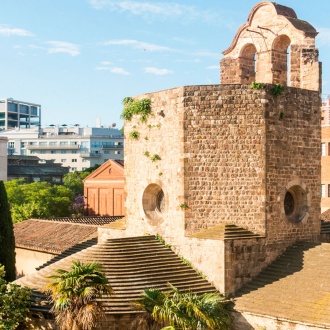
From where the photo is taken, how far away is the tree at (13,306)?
63.7ft

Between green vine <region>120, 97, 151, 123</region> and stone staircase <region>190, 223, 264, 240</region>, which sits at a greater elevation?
green vine <region>120, 97, 151, 123</region>

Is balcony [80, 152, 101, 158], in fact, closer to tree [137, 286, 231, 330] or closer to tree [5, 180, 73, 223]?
tree [5, 180, 73, 223]

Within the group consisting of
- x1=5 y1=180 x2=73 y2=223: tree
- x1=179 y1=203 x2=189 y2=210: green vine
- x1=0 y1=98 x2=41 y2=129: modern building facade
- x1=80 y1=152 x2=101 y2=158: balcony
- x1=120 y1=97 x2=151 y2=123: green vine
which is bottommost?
x1=5 y1=180 x2=73 y2=223: tree

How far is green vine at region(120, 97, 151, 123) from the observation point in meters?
24.0

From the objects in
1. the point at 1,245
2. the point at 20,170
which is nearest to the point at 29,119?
the point at 20,170

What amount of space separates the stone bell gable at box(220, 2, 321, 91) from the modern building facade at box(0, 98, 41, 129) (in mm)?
131001

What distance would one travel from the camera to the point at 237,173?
72.7 ft

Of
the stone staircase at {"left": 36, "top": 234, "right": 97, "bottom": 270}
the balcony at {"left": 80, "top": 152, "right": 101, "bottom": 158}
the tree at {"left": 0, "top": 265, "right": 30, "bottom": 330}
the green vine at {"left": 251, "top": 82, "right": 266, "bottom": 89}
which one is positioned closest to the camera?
the tree at {"left": 0, "top": 265, "right": 30, "bottom": 330}

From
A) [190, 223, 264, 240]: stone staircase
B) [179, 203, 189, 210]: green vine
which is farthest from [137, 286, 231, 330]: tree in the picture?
[179, 203, 189, 210]: green vine

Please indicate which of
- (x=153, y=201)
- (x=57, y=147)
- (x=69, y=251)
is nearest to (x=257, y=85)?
(x=153, y=201)

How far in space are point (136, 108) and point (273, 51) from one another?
5730 millimetres

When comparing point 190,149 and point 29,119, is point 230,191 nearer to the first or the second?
point 190,149

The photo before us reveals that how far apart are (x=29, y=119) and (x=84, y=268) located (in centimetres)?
14280

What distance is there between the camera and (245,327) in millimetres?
19859
